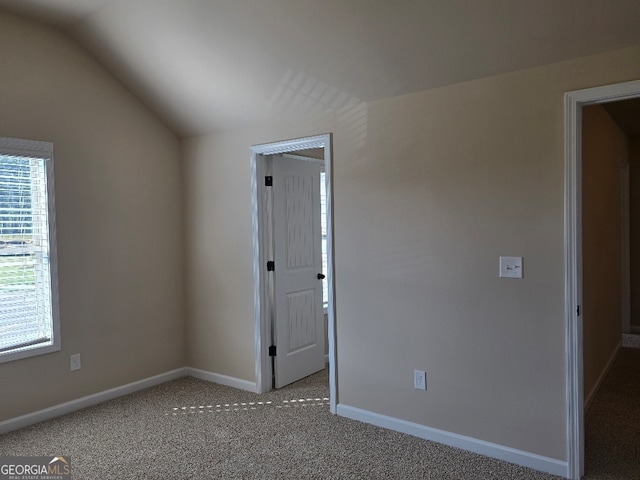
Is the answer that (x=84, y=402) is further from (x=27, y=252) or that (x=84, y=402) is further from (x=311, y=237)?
(x=311, y=237)

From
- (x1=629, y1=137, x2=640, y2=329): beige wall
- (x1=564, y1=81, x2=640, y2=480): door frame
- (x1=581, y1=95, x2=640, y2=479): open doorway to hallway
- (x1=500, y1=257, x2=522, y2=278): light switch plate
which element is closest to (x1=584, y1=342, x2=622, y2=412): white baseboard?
(x1=581, y1=95, x2=640, y2=479): open doorway to hallway

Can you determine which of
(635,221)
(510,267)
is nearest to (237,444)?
(510,267)

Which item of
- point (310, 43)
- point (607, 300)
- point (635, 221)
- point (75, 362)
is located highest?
point (310, 43)

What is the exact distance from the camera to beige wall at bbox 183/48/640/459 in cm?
275

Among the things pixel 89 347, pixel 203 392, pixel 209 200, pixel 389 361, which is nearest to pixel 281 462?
pixel 389 361

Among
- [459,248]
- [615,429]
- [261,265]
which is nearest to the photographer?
[459,248]

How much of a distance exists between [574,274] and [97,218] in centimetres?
341

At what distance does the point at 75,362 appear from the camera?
3844 mm

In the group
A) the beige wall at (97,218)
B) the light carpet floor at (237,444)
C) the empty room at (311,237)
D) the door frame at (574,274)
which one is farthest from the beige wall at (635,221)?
the beige wall at (97,218)

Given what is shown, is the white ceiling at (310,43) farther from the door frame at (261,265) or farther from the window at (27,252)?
the window at (27,252)

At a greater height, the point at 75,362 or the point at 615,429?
the point at 75,362

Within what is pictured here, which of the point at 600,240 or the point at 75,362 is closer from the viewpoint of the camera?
the point at 75,362

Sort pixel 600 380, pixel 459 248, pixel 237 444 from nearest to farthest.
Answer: pixel 459 248 < pixel 237 444 < pixel 600 380

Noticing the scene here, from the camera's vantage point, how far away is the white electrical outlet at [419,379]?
3.23 m
